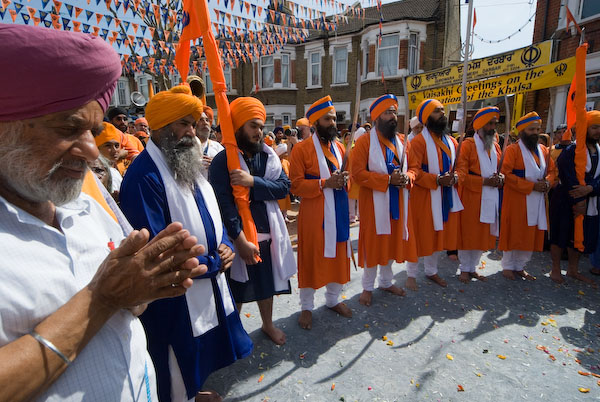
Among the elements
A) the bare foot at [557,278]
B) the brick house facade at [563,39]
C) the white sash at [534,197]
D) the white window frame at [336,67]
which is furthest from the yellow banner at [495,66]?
the white window frame at [336,67]

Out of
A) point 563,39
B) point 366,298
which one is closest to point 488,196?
point 366,298

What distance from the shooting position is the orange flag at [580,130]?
4082 mm

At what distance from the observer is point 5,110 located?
867mm

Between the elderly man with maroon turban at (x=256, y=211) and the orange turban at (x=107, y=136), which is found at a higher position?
the orange turban at (x=107, y=136)

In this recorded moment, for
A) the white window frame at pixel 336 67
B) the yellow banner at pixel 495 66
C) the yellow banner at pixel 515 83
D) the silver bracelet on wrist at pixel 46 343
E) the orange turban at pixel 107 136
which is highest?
the white window frame at pixel 336 67

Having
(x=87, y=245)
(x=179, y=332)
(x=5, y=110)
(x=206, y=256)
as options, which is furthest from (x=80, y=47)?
(x=179, y=332)

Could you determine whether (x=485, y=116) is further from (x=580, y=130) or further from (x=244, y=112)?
(x=244, y=112)

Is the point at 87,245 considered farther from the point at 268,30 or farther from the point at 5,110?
the point at 268,30

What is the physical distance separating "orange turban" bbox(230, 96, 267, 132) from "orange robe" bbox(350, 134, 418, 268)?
1380mm

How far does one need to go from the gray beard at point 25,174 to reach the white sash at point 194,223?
901mm

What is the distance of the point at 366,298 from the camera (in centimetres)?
368

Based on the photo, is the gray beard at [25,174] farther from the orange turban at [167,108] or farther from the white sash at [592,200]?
the white sash at [592,200]

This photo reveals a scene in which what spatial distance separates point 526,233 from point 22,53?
5.16 meters

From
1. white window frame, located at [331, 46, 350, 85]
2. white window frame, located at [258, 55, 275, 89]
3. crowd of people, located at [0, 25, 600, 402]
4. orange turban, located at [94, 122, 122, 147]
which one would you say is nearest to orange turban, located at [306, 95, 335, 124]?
crowd of people, located at [0, 25, 600, 402]
